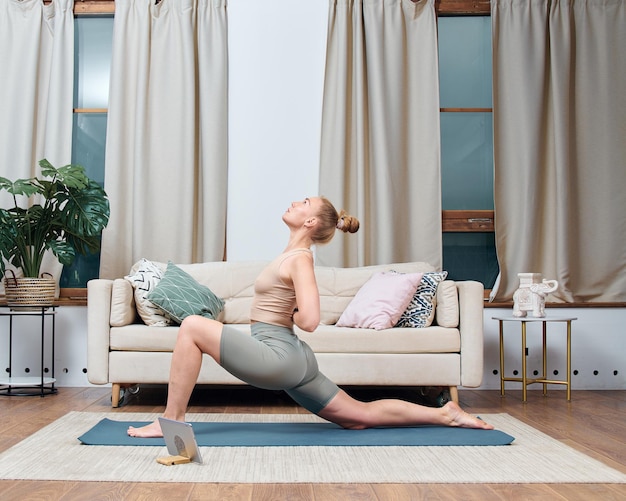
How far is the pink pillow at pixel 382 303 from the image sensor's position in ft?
13.1

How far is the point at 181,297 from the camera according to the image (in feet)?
13.1

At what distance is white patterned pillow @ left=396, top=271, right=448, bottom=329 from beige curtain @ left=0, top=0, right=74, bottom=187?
2.60m

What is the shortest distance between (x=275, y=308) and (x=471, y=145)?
287 centimetres

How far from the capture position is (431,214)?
16.5 feet

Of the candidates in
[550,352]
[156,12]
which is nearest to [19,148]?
[156,12]

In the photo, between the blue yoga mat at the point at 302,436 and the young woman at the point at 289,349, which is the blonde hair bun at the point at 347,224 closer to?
the young woman at the point at 289,349

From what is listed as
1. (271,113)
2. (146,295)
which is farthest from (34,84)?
(146,295)

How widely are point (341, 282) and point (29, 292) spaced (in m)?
1.92

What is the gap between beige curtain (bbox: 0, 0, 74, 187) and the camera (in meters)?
5.02

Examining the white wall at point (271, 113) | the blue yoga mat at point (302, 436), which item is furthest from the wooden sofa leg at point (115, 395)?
the white wall at point (271, 113)

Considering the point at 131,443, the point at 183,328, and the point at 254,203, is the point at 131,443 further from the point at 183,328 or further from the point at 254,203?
the point at 254,203

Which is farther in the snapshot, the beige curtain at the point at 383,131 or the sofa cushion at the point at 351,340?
the beige curtain at the point at 383,131

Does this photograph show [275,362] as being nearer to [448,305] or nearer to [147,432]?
[147,432]

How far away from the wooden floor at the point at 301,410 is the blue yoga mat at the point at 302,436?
0.34 metres
